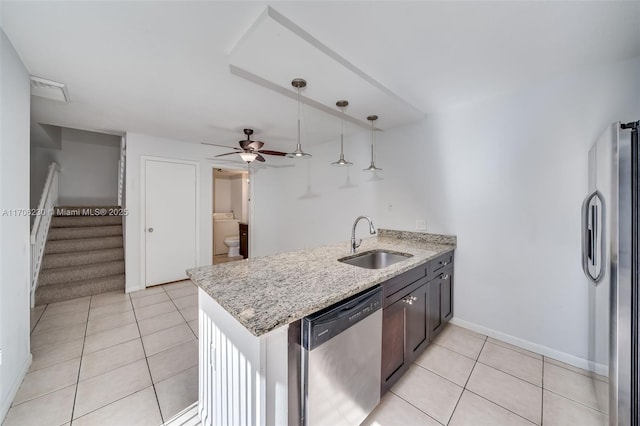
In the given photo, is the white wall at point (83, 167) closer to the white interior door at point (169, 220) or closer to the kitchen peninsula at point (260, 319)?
the white interior door at point (169, 220)

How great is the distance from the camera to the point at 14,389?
1646mm

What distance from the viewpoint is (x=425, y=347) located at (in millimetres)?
2059

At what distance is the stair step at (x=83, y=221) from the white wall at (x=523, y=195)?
5.29 meters

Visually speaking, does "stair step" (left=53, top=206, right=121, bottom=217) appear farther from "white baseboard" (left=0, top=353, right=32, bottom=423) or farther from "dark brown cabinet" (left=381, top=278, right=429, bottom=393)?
"dark brown cabinet" (left=381, top=278, right=429, bottom=393)

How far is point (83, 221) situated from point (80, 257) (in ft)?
3.03

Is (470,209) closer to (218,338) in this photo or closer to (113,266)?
(218,338)

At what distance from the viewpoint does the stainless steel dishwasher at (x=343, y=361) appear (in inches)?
42.3

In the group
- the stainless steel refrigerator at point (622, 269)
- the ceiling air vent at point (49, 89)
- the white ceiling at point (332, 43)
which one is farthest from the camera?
the ceiling air vent at point (49, 89)

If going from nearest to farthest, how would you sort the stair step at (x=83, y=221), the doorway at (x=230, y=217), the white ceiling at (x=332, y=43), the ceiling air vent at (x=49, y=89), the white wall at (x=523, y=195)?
the white ceiling at (x=332, y=43) → the white wall at (x=523, y=195) → the ceiling air vent at (x=49, y=89) → the stair step at (x=83, y=221) → the doorway at (x=230, y=217)

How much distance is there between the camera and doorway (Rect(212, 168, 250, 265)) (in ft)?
19.3

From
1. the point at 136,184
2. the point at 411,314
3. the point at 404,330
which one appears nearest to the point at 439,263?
the point at 411,314

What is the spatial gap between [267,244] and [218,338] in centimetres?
388

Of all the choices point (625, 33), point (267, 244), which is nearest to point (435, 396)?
point (625, 33)

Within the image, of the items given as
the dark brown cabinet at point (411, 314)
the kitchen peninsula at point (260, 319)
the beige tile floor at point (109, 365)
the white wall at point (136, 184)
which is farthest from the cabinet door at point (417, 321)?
the white wall at point (136, 184)
